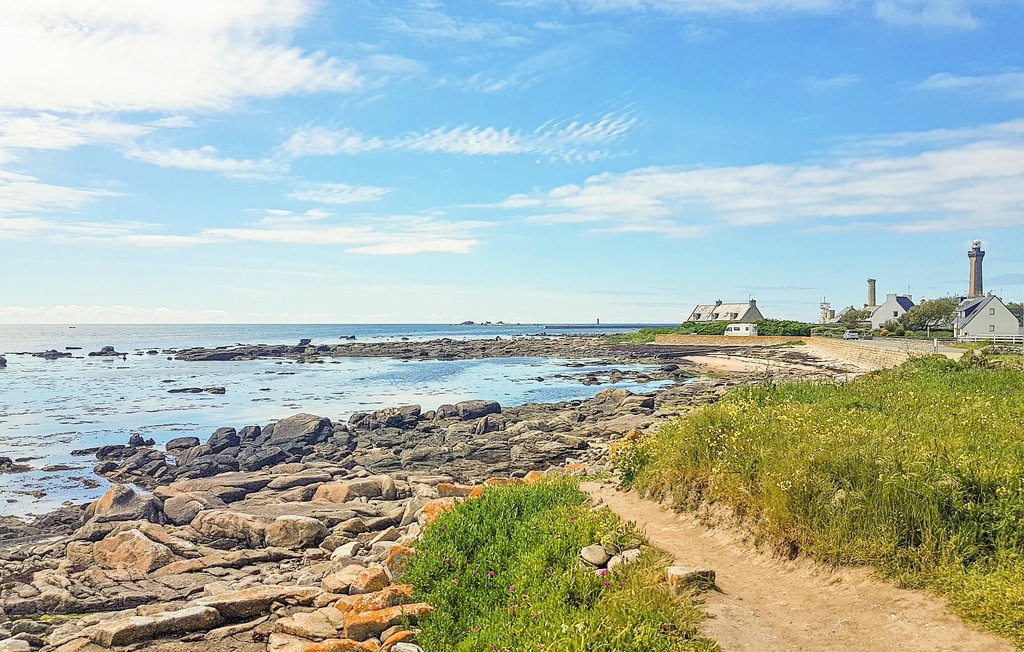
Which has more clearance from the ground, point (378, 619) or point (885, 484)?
point (885, 484)

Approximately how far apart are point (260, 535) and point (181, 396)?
3533 centimetres

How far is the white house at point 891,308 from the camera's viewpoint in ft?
293

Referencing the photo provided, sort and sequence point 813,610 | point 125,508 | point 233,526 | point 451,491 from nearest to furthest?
1. point 813,610
2. point 233,526
3. point 451,491
4. point 125,508

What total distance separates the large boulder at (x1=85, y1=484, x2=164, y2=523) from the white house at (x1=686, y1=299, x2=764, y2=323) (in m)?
93.3

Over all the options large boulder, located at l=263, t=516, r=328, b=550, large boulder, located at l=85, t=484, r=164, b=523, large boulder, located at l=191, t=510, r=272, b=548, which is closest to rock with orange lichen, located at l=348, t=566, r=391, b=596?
large boulder, located at l=263, t=516, r=328, b=550

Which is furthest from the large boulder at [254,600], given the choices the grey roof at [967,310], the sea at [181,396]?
the grey roof at [967,310]

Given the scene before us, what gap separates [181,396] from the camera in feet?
146

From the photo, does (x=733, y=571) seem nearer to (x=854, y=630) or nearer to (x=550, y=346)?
(x=854, y=630)

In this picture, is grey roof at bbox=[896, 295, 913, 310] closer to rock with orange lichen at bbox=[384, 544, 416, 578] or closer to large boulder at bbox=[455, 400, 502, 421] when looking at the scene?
large boulder at bbox=[455, 400, 502, 421]

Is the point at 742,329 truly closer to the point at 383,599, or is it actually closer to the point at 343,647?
the point at 383,599

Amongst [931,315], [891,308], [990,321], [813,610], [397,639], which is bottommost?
[397,639]

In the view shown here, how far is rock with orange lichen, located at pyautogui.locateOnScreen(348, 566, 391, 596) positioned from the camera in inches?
356

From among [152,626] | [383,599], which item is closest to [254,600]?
[152,626]

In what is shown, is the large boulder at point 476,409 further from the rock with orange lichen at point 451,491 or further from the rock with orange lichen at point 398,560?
the rock with orange lichen at point 398,560
